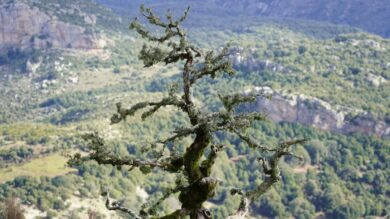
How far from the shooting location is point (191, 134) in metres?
26.3

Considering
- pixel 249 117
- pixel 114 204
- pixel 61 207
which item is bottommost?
pixel 61 207

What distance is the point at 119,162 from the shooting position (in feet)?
83.0

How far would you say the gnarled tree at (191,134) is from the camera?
82.6ft

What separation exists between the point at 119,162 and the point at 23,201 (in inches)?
6420

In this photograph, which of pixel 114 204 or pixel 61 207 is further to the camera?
pixel 61 207

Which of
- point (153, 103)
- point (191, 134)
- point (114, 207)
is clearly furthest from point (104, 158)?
point (191, 134)

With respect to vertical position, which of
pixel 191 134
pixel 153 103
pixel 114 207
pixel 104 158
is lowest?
pixel 114 207

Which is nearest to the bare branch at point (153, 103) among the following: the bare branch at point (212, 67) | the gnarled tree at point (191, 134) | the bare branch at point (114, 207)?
the gnarled tree at point (191, 134)

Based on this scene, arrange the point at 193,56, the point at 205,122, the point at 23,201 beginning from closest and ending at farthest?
the point at 205,122 < the point at 193,56 < the point at 23,201

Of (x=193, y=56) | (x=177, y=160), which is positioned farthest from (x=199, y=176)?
(x=193, y=56)

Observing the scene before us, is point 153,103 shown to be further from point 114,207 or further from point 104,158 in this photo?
point 114,207

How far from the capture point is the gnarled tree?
2519 cm

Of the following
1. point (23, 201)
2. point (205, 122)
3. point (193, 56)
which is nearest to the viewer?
point (205, 122)

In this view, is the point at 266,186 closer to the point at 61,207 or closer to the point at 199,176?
the point at 199,176
